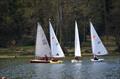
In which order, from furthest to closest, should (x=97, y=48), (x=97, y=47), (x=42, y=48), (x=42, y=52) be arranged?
1. (x=97, y=47)
2. (x=97, y=48)
3. (x=42, y=48)
4. (x=42, y=52)

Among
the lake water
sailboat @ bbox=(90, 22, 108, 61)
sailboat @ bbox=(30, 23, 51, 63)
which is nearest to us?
the lake water

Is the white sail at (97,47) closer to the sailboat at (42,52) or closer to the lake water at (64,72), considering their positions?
the sailboat at (42,52)

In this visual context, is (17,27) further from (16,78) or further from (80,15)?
(16,78)

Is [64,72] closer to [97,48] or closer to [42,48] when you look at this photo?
[42,48]

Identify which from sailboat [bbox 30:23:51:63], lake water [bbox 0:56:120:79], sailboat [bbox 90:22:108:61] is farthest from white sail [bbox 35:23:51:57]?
sailboat [bbox 90:22:108:61]

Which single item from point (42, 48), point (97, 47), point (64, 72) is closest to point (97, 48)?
point (97, 47)

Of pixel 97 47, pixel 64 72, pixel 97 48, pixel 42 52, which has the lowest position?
pixel 64 72

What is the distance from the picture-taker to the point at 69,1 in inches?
4483

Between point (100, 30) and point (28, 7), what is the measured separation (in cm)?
1645

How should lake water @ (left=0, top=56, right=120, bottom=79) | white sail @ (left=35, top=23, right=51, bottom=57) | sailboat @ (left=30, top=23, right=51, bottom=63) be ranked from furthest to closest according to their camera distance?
1. white sail @ (left=35, top=23, right=51, bottom=57)
2. sailboat @ (left=30, top=23, right=51, bottom=63)
3. lake water @ (left=0, top=56, right=120, bottom=79)

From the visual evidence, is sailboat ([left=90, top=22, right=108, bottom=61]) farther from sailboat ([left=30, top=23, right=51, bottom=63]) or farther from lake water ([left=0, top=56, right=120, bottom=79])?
lake water ([left=0, top=56, right=120, bottom=79])

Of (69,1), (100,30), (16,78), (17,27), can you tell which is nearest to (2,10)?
(17,27)

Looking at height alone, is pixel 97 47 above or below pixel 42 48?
above

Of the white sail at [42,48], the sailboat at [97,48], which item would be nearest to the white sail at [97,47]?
the sailboat at [97,48]
